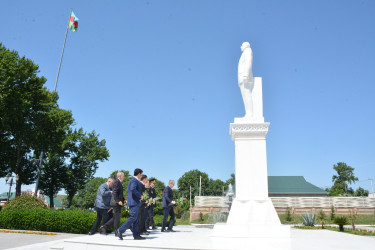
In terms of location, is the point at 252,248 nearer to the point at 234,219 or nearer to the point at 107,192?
the point at 234,219

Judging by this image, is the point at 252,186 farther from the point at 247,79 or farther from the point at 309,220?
the point at 309,220

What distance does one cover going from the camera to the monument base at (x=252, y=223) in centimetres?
775

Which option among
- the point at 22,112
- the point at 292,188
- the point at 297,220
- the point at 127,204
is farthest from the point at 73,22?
the point at 292,188

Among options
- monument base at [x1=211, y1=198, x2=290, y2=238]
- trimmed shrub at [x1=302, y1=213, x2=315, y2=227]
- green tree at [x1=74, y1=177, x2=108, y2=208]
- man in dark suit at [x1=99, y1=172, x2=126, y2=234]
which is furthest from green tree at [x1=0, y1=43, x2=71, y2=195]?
green tree at [x1=74, y1=177, x2=108, y2=208]

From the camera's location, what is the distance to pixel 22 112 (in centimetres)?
2505

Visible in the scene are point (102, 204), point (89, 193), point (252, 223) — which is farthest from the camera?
point (89, 193)

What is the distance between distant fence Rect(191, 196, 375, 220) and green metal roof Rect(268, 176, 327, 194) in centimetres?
1189

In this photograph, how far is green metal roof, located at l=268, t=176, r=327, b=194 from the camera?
44.6 metres

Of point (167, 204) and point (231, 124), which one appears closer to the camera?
point (231, 124)

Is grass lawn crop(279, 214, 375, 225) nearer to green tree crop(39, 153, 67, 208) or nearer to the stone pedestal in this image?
the stone pedestal

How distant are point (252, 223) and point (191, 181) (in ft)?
256

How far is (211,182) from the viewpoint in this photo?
293ft

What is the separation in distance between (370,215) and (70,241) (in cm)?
3332

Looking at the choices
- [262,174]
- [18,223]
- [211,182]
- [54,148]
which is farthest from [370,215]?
[211,182]
